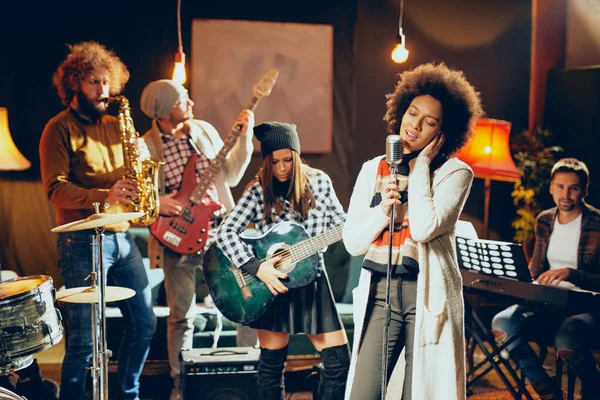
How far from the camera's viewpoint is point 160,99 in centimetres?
436

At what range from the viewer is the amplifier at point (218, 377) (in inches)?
152

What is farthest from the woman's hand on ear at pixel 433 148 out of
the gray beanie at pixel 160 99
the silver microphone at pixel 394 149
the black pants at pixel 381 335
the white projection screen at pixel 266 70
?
the white projection screen at pixel 266 70

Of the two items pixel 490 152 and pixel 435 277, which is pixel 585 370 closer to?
pixel 435 277

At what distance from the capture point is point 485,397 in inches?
184

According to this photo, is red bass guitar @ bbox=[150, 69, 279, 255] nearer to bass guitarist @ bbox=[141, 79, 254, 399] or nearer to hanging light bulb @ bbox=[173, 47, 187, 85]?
bass guitarist @ bbox=[141, 79, 254, 399]

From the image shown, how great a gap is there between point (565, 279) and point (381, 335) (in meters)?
1.77

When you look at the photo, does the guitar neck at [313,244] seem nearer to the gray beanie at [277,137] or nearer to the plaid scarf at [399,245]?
the gray beanie at [277,137]

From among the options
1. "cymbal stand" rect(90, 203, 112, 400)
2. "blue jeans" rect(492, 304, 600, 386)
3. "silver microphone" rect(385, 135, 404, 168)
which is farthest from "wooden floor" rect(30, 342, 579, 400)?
"silver microphone" rect(385, 135, 404, 168)

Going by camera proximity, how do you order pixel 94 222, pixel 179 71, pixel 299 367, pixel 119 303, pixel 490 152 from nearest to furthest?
pixel 94 222 < pixel 119 303 < pixel 179 71 < pixel 299 367 < pixel 490 152

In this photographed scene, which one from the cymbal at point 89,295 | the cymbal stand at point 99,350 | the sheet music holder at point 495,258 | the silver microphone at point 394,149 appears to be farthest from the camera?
the sheet music holder at point 495,258

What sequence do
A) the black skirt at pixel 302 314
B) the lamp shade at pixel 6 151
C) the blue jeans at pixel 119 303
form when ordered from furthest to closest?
the lamp shade at pixel 6 151 → the blue jeans at pixel 119 303 → the black skirt at pixel 302 314

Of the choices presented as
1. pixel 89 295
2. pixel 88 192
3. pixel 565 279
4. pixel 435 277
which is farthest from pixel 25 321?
pixel 565 279

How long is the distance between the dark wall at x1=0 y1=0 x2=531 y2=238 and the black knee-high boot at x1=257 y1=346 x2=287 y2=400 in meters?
2.61

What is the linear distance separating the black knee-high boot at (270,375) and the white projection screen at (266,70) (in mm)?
2571
